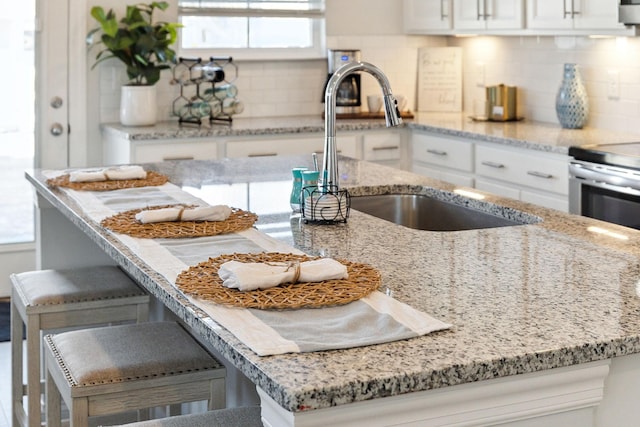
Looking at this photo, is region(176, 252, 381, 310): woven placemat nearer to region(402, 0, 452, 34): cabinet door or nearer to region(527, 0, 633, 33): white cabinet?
region(527, 0, 633, 33): white cabinet

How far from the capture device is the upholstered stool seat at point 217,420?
6.88 feet

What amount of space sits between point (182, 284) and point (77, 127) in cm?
378

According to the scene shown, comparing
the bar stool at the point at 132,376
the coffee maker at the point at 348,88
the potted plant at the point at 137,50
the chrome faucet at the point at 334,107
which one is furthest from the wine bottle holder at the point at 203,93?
the bar stool at the point at 132,376

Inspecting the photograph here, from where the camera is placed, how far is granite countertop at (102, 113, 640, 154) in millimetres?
4805

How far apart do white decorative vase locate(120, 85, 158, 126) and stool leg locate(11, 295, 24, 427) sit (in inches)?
83.9

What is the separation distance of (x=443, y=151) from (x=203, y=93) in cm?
143

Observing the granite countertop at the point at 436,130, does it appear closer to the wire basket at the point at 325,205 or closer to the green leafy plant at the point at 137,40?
the green leafy plant at the point at 137,40

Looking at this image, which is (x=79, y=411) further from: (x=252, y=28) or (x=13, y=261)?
(x=252, y=28)

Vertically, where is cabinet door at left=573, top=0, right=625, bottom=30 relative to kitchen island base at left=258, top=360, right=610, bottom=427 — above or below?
above

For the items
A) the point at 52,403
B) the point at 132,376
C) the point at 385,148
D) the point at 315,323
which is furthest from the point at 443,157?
the point at 315,323

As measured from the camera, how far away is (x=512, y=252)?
2359 millimetres

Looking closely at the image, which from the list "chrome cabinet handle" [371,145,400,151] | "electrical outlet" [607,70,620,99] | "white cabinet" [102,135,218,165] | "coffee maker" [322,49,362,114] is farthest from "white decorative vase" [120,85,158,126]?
"electrical outlet" [607,70,620,99]

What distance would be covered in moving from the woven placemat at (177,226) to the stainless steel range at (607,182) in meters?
1.93

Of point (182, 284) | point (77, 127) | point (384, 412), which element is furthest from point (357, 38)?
point (384, 412)
